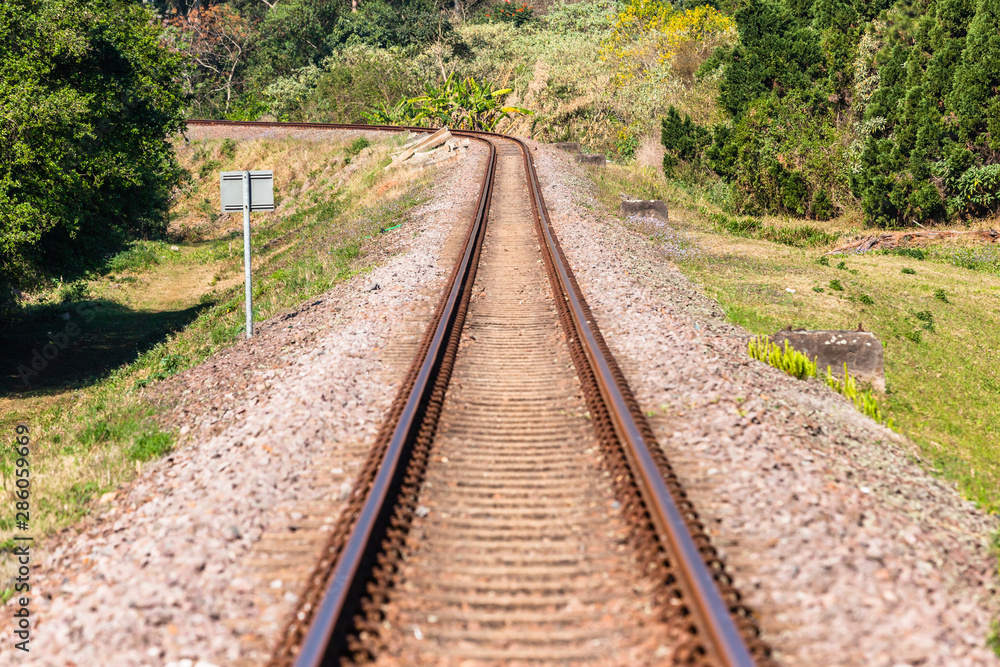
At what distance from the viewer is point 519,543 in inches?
196

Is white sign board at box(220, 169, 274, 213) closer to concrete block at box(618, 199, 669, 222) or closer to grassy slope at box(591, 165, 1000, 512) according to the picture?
grassy slope at box(591, 165, 1000, 512)

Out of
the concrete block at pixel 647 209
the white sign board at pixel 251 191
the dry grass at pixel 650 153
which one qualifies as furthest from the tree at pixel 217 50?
the white sign board at pixel 251 191

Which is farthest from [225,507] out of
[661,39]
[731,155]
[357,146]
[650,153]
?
[661,39]

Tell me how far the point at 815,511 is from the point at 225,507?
4040 mm

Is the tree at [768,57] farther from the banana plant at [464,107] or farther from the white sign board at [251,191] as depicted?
the white sign board at [251,191]

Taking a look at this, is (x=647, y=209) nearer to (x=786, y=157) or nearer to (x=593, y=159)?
(x=786, y=157)

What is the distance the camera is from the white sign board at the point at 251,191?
36.1 ft

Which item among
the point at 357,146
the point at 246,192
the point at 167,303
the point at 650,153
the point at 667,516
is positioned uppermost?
the point at 650,153

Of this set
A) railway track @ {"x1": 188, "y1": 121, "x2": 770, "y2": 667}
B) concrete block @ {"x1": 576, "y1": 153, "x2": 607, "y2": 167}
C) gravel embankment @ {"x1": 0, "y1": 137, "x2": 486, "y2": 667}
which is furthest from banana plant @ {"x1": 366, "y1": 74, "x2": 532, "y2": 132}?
railway track @ {"x1": 188, "y1": 121, "x2": 770, "y2": 667}

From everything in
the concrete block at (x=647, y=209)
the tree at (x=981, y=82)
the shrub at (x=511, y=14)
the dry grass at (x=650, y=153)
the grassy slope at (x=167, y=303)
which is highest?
the shrub at (x=511, y=14)

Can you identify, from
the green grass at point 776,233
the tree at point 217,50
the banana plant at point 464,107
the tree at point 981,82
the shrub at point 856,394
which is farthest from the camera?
the tree at point 217,50

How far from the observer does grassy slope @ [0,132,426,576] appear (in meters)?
8.02

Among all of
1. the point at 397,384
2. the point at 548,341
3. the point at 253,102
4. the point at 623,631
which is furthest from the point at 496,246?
the point at 253,102

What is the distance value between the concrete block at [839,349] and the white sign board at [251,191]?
7227mm
